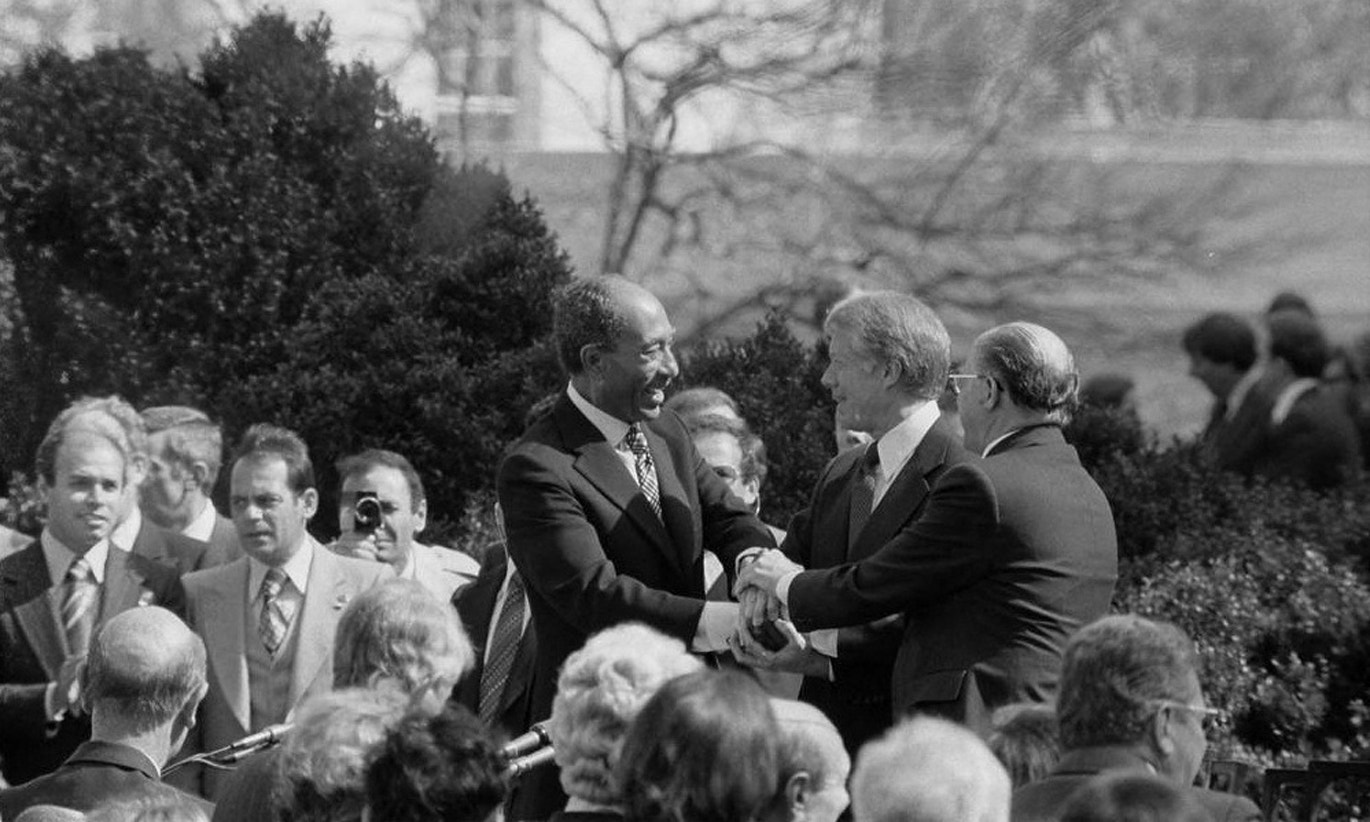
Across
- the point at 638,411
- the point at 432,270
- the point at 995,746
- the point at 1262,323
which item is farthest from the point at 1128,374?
the point at 995,746

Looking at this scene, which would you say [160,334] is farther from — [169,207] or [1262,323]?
[1262,323]

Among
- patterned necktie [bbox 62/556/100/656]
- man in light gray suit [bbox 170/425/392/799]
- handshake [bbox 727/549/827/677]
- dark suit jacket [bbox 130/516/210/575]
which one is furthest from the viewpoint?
dark suit jacket [bbox 130/516/210/575]

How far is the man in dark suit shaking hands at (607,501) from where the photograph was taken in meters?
6.79

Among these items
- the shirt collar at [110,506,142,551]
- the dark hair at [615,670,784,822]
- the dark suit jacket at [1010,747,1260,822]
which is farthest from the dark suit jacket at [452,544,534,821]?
the dark hair at [615,670,784,822]

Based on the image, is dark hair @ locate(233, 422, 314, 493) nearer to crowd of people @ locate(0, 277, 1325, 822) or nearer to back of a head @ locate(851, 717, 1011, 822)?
Answer: crowd of people @ locate(0, 277, 1325, 822)

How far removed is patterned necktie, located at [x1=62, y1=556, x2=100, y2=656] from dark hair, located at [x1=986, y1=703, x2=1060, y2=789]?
408 centimetres

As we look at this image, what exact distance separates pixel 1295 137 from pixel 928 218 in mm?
7407

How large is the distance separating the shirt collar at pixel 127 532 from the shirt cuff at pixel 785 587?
10.3ft

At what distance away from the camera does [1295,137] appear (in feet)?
67.9

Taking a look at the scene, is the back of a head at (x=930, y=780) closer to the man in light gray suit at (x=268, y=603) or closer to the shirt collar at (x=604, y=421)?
the shirt collar at (x=604, y=421)

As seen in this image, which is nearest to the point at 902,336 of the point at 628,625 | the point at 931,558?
the point at 931,558

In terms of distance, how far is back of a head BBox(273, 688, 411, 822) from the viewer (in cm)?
502

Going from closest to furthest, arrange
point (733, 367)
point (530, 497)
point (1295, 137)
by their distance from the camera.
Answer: point (530, 497) < point (733, 367) < point (1295, 137)

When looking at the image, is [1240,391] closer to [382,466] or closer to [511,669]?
[382,466]
